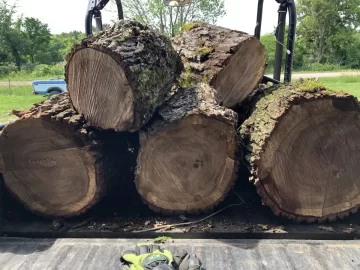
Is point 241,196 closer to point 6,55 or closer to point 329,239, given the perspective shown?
point 329,239

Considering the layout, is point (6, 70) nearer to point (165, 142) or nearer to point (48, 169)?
point (48, 169)

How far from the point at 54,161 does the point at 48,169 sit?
81 mm

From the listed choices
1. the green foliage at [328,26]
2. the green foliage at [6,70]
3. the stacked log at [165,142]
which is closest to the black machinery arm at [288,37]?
the stacked log at [165,142]

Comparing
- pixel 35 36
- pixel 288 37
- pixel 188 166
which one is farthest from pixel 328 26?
pixel 188 166

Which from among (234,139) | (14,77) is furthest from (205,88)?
(14,77)

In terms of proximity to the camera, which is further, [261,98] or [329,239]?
[261,98]

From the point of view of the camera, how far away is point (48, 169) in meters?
2.38

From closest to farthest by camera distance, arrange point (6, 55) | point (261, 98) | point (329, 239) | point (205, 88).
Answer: point (329, 239) < point (205, 88) < point (261, 98) < point (6, 55)

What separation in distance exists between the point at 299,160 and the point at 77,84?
1424 mm

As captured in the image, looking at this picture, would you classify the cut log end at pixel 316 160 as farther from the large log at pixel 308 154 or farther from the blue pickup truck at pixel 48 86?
the blue pickup truck at pixel 48 86

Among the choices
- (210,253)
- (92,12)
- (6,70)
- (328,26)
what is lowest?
(6,70)

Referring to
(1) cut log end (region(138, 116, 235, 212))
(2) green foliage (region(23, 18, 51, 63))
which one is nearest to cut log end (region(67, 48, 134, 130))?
(1) cut log end (region(138, 116, 235, 212))

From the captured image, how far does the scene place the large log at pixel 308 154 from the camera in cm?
215

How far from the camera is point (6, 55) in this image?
29.8m
